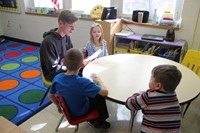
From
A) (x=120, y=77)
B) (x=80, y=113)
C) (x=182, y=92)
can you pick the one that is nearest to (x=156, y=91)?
(x=182, y=92)

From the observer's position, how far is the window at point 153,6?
277 cm

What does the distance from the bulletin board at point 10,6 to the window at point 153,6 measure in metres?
2.67

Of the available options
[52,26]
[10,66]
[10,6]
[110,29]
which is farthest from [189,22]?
[10,6]

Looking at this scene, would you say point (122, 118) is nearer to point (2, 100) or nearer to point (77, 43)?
point (2, 100)

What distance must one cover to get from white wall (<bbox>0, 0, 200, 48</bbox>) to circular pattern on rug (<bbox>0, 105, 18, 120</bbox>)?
1.96 m

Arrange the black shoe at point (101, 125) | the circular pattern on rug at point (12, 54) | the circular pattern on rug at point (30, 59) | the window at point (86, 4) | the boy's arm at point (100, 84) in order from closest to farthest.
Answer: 1. the boy's arm at point (100, 84)
2. the black shoe at point (101, 125)
3. the window at point (86, 4)
4. the circular pattern on rug at point (30, 59)
5. the circular pattern on rug at point (12, 54)

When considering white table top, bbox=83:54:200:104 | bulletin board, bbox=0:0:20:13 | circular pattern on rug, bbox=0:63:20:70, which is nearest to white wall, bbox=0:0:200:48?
bulletin board, bbox=0:0:20:13

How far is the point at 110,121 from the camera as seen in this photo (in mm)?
1939

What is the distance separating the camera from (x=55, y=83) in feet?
4.46

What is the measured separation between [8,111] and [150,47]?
2.14m

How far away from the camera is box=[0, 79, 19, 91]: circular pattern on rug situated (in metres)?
2.57

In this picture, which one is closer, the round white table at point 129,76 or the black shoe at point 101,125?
the round white table at point 129,76

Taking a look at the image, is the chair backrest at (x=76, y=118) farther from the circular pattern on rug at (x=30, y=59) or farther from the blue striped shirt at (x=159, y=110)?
the circular pattern on rug at (x=30, y=59)

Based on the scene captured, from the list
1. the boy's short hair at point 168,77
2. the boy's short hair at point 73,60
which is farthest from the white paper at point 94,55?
the boy's short hair at point 168,77
